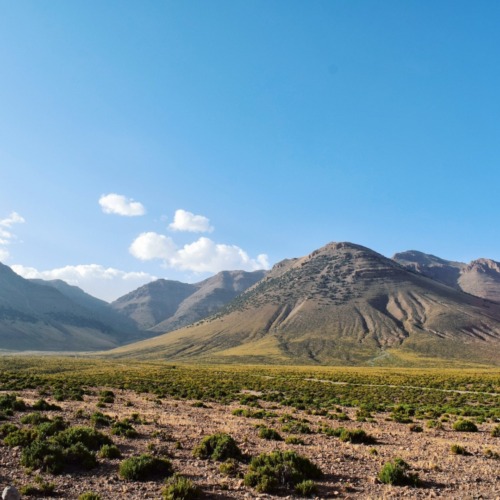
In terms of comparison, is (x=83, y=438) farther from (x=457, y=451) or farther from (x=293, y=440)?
(x=457, y=451)

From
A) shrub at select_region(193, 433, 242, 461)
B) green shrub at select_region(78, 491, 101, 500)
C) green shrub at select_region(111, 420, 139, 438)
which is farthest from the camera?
green shrub at select_region(111, 420, 139, 438)

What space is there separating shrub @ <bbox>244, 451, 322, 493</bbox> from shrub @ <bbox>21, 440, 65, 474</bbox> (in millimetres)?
6358

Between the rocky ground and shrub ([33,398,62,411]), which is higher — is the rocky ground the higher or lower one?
the higher one

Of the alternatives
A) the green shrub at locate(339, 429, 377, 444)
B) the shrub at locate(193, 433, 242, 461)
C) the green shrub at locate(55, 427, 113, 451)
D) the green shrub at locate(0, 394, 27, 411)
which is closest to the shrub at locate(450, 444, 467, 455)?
the green shrub at locate(339, 429, 377, 444)

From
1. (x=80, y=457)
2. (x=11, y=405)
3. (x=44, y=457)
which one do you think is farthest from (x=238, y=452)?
(x=11, y=405)

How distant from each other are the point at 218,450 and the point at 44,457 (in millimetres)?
6234

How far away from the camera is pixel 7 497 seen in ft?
32.3

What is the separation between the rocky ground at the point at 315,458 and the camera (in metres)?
12.1

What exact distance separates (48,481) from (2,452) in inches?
160

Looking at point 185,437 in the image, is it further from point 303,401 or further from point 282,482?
point 303,401

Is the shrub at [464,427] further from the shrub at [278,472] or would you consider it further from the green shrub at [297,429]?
the shrub at [278,472]

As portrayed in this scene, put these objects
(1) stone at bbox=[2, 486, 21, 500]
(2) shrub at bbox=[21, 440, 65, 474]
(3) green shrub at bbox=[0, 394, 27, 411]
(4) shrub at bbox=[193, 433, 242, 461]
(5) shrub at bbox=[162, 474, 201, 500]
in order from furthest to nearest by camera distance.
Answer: (3) green shrub at bbox=[0, 394, 27, 411] → (4) shrub at bbox=[193, 433, 242, 461] → (2) shrub at bbox=[21, 440, 65, 474] → (5) shrub at bbox=[162, 474, 201, 500] → (1) stone at bbox=[2, 486, 21, 500]

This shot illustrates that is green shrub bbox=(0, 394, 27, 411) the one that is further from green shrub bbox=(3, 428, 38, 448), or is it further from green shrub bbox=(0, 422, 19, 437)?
green shrub bbox=(3, 428, 38, 448)

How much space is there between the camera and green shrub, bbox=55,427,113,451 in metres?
15.4
